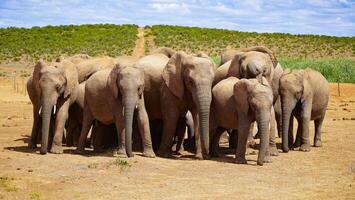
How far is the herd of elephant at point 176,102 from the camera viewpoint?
1441 centimetres

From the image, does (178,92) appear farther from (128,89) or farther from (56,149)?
(56,149)

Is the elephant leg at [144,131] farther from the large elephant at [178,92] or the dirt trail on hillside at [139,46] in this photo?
the dirt trail on hillside at [139,46]

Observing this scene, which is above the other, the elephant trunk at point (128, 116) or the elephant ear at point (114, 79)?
the elephant ear at point (114, 79)

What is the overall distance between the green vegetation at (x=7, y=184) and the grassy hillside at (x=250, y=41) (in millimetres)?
74295

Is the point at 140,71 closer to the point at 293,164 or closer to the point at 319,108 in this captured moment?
the point at 293,164

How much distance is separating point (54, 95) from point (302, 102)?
642cm

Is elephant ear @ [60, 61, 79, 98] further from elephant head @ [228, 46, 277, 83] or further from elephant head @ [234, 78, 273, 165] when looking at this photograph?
elephant head @ [234, 78, 273, 165]

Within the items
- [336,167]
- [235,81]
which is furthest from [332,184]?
[235,81]

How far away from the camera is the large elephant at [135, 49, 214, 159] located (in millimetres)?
14586

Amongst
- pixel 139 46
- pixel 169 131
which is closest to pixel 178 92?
pixel 169 131

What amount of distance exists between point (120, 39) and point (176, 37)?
9.39 metres

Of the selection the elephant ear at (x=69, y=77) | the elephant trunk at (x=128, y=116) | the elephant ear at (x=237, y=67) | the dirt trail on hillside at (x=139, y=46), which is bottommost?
the dirt trail on hillside at (x=139, y=46)

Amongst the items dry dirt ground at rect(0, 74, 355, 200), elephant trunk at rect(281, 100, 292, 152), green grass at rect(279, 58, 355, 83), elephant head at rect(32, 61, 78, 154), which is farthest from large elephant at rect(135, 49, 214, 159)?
green grass at rect(279, 58, 355, 83)

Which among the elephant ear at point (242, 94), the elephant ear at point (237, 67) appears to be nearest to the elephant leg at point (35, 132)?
the elephant ear at point (237, 67)
